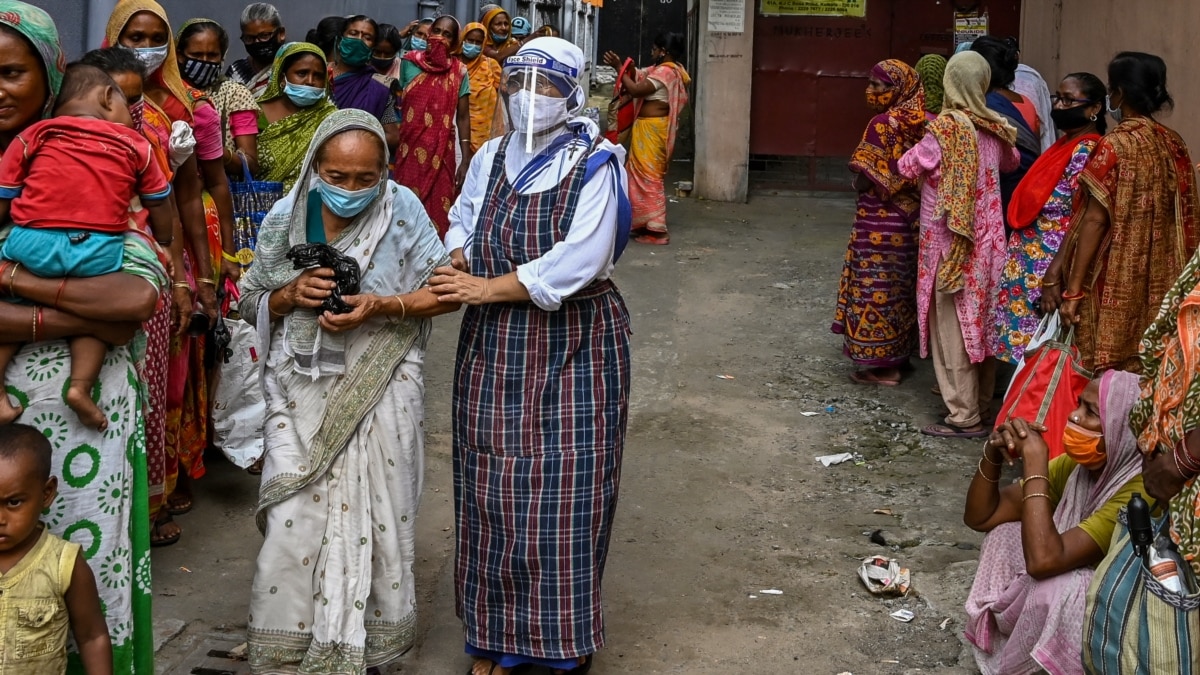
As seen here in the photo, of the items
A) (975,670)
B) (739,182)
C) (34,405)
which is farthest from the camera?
(739,182)

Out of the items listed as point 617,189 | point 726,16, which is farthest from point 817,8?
point 617,189

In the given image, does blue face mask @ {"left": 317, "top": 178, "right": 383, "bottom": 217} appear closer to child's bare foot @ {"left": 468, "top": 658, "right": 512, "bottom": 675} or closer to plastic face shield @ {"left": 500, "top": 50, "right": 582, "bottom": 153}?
plastic face shield @ {"left": 500, "top": 50, "right": 582, "bottom": 153}

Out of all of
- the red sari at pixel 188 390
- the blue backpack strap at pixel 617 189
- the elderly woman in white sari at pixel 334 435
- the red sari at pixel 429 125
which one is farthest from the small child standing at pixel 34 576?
the red sari at pixel 429 125

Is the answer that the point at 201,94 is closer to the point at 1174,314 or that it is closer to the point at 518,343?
the point at 518,343

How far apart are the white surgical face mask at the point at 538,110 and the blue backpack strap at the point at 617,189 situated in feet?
0.49

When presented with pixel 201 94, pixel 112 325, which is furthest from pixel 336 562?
pixel 201 94

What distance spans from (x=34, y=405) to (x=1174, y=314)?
8.87ft

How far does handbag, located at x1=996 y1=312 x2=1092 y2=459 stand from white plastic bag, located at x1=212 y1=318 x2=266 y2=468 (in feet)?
9.49

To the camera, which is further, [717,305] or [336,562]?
[717,305]

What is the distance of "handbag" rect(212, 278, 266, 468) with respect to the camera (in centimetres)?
539

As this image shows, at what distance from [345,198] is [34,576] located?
52.7 inches

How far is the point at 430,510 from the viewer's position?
5.52m

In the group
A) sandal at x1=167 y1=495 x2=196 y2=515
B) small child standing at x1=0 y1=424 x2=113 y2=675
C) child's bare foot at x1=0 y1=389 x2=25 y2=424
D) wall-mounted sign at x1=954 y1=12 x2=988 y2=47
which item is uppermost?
wall-mounted sign at x1=954 y1=12 x2=988 y2=47

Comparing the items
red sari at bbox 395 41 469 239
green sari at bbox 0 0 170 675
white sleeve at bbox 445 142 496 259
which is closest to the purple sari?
red sari at bbox 395 41 469 239
